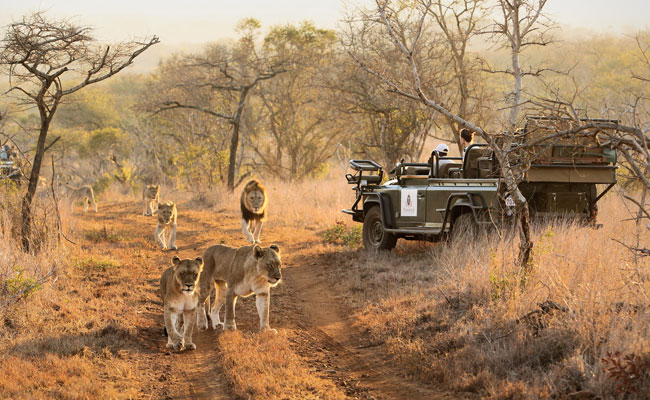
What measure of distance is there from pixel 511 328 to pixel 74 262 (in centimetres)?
703

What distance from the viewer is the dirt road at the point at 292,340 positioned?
577 centimetres

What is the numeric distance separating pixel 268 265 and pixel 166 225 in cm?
716

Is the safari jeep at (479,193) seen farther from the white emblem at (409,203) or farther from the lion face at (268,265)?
the lion face at (268,265)

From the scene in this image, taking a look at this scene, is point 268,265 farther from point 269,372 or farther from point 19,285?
point 19,285

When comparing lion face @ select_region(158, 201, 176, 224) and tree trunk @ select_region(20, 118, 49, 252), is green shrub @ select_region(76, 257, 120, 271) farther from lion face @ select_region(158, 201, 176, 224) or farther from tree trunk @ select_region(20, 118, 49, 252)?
lion face @ select_region(158, 201, 176, 224)

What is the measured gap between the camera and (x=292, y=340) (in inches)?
284

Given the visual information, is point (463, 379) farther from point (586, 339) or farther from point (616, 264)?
point (616, 264)

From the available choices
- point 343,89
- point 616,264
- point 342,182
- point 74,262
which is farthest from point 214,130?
point 616,264

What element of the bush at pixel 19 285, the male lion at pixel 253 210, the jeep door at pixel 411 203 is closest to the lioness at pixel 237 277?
the bush at pixel 19 285

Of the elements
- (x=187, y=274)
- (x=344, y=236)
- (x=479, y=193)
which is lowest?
(x=344, y=236)

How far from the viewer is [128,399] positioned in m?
5.45

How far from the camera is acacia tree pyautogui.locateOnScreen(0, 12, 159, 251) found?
390 inches

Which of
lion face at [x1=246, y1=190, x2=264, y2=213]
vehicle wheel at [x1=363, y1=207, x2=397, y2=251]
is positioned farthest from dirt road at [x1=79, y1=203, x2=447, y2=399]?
lion face at [x1=246, y1=190, x2=264, y2=213]

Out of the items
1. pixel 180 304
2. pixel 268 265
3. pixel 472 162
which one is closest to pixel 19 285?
pixel 180 304
